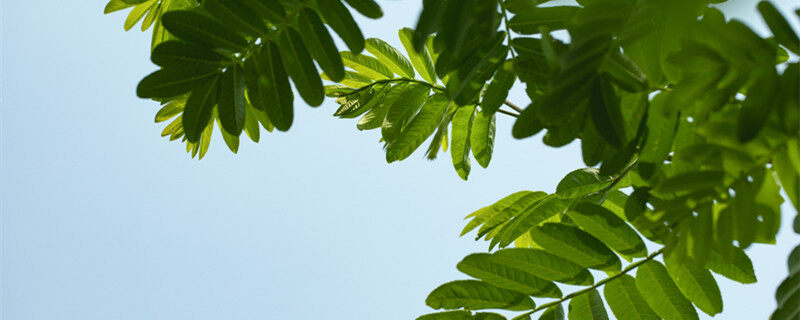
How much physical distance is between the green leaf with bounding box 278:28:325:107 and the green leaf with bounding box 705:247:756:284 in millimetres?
1177

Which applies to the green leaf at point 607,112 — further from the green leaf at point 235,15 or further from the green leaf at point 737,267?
the green leaf at point 235,15

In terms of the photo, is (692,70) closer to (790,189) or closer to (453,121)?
(790,189)

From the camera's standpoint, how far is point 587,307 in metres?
1.65

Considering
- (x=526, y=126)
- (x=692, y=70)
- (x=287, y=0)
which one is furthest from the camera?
(x=287, y=0)

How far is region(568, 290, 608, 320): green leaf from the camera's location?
1635 millimetres

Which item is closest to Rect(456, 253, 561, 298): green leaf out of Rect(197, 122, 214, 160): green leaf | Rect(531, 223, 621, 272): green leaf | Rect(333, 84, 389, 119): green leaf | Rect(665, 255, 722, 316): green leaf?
Rect(531, 223, 621, 272): green leaf

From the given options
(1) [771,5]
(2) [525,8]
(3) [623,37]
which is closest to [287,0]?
(2) [525,8]

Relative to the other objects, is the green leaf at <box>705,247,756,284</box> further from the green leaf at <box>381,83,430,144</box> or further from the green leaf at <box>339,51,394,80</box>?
the green leaf at <box>339,51,394,80</box>

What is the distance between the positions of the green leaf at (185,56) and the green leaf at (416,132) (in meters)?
0.74

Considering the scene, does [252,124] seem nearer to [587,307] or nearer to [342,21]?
[342,21]

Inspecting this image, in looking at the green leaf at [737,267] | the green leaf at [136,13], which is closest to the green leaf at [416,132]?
the green leaf at [737,267]

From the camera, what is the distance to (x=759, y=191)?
1.07m

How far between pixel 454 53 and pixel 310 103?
401 millimetres

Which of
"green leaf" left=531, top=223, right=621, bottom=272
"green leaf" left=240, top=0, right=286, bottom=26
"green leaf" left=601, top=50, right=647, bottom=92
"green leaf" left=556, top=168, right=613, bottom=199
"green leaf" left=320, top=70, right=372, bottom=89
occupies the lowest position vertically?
"green leaf" left=531, top=223, right=621, bottom=272
